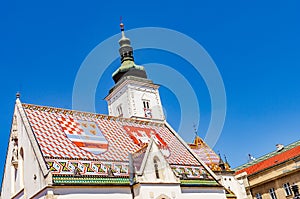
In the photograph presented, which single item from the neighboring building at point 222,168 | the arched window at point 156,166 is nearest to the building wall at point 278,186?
the neighboring building at point 222,168

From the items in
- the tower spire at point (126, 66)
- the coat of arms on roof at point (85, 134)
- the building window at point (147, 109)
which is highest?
the tower spire at point (126, 66)

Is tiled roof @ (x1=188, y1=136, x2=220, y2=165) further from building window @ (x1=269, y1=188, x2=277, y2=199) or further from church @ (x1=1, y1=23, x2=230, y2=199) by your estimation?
church @ (x1=1, y1=23, x2=230, y2=199)

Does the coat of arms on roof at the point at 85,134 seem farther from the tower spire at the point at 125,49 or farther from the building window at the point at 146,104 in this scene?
the tower spire at the point at 125,49

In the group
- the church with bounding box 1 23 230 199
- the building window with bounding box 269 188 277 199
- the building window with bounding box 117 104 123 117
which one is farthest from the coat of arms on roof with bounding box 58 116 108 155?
the building window with bounding box 269 188 277 199

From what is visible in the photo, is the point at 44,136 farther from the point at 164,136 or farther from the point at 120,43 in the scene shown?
the point at 120,43

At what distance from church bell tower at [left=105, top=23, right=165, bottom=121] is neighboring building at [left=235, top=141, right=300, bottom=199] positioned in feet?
38.6

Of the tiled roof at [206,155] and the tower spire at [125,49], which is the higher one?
the tower spire at [125,49]

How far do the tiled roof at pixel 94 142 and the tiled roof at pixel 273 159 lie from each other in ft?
47.0

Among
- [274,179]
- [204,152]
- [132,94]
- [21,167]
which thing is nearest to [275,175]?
[274,179]

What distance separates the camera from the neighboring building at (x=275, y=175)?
36062mm

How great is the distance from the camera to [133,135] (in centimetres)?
2694

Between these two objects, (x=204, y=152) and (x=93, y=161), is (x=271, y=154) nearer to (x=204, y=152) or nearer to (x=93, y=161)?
(x=204, y=152)

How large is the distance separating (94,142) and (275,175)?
21.9 meters

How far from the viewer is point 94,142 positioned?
23.5 metres
